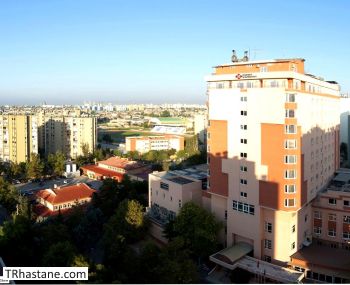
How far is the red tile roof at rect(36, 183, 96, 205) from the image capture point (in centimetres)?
1952

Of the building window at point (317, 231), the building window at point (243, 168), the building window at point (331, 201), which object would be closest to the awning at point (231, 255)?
the building window at point (243, 168)

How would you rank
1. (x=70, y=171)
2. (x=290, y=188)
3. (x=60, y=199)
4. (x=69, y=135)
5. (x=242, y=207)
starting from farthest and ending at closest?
(x=69, y=135), (x=70, y=171), (x=60, y=199), (x=242, y=207), (x=290, y=188)

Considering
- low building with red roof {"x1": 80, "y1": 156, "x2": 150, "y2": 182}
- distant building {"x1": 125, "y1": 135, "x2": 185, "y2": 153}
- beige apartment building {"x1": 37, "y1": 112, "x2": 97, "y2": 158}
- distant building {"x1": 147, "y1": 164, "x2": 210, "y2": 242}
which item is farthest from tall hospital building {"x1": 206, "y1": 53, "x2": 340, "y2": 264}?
distant building {"x1": 125, "y1": 135, "x2": 185, "y2": 153}

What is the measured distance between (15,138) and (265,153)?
23166mm

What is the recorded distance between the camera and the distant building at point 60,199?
19.0 metres

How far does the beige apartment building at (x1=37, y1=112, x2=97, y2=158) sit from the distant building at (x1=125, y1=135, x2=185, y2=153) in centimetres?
502

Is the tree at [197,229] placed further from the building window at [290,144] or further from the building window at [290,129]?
the building window at [290,129]

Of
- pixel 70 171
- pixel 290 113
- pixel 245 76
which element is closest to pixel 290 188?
pixel 290 113

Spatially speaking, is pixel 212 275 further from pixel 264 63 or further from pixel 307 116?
pixel 264 63

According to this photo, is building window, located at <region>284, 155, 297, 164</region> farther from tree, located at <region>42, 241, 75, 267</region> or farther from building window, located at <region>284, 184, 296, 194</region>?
tree, located at <region>42, 241, 75, 267</region>

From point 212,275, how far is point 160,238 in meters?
3.33

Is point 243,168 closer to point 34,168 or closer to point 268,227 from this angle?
point 268,227

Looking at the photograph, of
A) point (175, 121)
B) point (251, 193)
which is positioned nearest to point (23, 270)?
point (251, 193)

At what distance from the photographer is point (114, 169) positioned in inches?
1129
